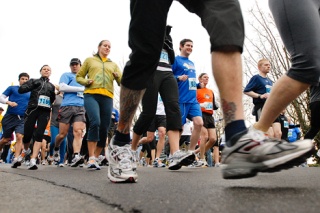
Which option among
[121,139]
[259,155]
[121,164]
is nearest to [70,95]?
[121,139]

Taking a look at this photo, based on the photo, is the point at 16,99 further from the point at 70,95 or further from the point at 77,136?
the point at 77,136

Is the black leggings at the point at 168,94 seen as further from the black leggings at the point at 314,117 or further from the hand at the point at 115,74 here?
the black leggings at the point at 314,117

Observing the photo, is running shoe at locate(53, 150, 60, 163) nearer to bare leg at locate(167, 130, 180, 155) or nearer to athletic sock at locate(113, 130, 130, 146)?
bare leg at locate(167, 130, 180, 155)

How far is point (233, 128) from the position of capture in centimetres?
184

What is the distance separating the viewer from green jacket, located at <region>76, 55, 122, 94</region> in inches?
224

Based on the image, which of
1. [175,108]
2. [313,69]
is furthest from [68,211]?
→ [175,108]

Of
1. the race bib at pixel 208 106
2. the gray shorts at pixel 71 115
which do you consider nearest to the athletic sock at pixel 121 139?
the gray shorts at pixel 71 115

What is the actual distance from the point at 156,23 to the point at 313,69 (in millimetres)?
916

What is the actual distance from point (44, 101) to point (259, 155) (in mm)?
5438

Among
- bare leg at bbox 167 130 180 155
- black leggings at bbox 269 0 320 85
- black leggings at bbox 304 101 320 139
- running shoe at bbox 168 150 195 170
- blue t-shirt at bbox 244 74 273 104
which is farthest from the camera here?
blue t-shirt at bbox 244 74 273 104

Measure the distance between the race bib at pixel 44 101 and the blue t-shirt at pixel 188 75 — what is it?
2.22 meters

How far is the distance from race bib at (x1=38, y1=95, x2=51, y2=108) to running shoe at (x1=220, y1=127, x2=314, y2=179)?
5.25m

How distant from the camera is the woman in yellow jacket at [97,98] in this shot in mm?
5488

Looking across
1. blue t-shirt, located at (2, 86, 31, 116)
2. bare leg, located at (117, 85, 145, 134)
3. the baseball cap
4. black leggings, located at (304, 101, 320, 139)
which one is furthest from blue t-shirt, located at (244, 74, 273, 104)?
bare leg, located at (117, 85, 145, 134)
